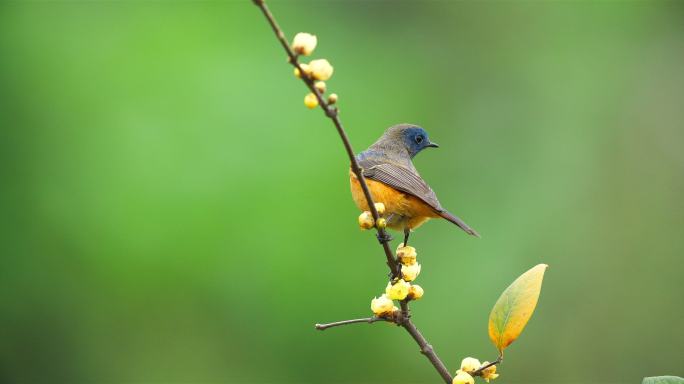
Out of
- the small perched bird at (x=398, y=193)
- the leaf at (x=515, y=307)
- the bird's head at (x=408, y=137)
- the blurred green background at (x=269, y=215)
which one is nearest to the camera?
the leaf at (x=515, y=307)

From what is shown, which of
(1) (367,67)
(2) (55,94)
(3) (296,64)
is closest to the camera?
(3) (296,64)

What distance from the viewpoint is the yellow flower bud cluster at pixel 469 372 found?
1.89m

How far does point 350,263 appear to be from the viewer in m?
7.00

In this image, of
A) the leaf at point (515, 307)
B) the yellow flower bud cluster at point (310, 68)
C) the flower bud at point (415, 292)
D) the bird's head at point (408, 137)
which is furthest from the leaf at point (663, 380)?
the bird's head at point (408, 137)

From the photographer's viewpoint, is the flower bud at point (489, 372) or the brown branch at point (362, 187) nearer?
the brown branch at point (362, 187)

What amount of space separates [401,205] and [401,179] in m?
0.16

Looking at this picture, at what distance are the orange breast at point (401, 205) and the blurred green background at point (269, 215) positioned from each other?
2641mm

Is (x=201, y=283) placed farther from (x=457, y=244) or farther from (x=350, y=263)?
(x=457, y=244)

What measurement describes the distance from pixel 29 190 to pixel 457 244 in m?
4.19

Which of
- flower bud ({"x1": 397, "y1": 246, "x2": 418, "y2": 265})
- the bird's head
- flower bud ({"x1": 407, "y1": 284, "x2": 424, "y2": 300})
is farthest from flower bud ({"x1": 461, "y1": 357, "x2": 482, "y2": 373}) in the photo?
the bird's head

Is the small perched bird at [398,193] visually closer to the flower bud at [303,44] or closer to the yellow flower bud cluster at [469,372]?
the yellow flower bud cluster at [469,372]

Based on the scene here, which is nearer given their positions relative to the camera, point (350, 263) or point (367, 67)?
point (350, 263)

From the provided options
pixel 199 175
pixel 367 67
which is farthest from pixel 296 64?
pixel 367 67

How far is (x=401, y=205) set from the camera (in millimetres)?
3998
